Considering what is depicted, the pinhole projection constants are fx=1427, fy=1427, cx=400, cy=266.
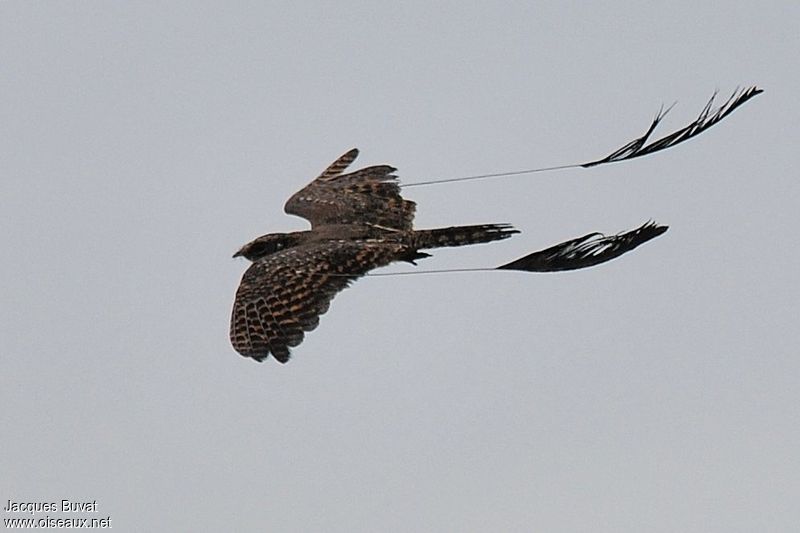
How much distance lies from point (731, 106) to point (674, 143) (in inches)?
17.9

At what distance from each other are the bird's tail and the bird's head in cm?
99

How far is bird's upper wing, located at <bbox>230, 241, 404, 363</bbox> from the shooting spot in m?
10.7

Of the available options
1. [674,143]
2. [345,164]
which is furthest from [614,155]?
[345,164]

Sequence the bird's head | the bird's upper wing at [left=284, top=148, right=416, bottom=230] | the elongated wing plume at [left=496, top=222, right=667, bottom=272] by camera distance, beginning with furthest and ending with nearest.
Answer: the bird's upper wing at [left=284, top=148, right=416, bottom=230] → the bird's head → the elongated wing plume at [left=496, top=222, right=667, bottom=272]

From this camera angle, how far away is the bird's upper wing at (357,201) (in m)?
12.3

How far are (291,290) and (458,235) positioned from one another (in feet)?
4.37

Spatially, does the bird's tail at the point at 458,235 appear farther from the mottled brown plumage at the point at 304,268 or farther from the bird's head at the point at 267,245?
the bird's head at the point at 267,245

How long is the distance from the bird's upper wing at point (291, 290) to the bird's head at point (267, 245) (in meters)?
0.20

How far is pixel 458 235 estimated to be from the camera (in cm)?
1074

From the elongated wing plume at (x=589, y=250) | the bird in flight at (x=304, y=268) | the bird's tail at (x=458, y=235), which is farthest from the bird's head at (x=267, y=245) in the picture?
the elongated wing plume at (x=589, y=250)

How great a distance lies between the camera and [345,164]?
45.6 feet

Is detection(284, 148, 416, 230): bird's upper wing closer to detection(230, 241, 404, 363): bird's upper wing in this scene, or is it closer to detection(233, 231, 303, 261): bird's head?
detection(233, 231, 303, 261): bird's head

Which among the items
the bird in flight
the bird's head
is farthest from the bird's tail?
the bird's head

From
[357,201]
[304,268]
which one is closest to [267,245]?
[304,268]
